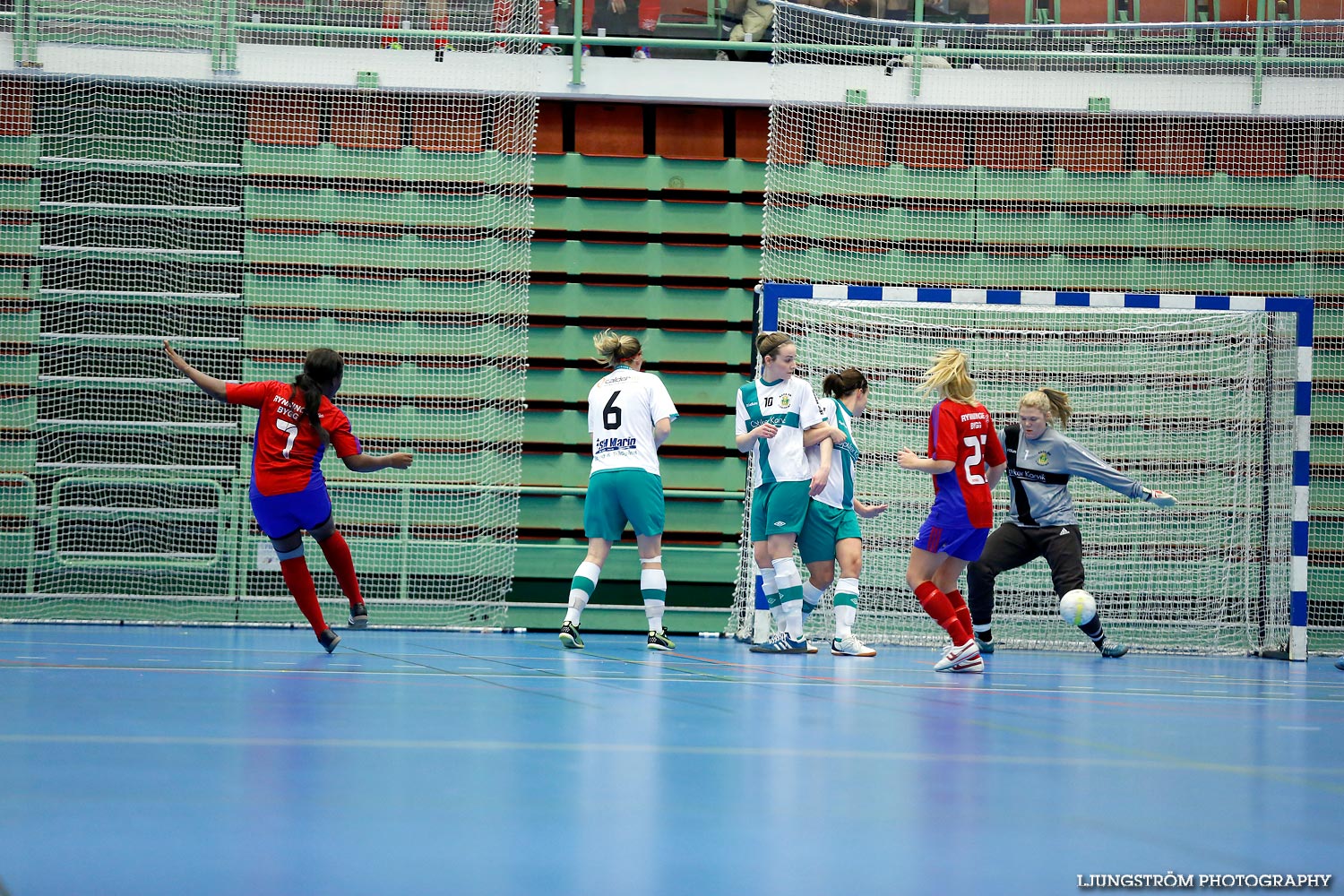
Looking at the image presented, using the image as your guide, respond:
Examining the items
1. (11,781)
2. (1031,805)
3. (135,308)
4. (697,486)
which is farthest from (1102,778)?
(135,308)

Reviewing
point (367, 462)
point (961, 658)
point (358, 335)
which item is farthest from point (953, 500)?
point (358, 335)

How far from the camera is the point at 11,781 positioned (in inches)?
108

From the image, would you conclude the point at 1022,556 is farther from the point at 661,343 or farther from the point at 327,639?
the point at 327,639

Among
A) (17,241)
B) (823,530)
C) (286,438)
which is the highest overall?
(17,241)

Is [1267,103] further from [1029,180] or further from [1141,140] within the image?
[1029,180]

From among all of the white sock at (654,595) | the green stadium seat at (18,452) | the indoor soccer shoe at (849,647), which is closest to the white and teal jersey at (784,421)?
the white sock at (654,595)

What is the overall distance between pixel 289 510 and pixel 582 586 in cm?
170

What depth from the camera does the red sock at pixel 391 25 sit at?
10.5 m

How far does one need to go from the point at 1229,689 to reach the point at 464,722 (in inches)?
164

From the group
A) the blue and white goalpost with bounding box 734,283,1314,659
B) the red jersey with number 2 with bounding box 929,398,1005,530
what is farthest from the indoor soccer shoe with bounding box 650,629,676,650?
the red jersey with number 2 with bounding box 929,398,1005,530

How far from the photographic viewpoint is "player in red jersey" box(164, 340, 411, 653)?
6.85 metres

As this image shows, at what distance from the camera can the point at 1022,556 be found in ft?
26.4

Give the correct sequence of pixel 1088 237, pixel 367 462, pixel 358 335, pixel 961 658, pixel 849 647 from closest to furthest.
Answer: pixel 961 658 < pixel 367 462 < pixel 849 647 < pixel 358 335 < pixel 1088 237

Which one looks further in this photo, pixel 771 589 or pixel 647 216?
pixel 647 216
